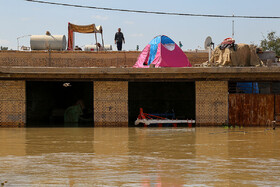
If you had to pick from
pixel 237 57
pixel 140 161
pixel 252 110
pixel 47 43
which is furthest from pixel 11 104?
pixel 140 161

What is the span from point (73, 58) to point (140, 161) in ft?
54.4

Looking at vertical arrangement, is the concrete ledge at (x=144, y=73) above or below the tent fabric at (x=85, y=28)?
below

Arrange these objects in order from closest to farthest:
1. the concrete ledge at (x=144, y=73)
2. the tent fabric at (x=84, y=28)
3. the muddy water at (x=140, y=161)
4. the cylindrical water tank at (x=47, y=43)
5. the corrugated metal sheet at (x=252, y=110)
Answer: the muddy water at (x=140, y=161) < the concrete ledge at (x=144, y=73) < the corrugated metal sheet at (x=252, y=110) < the cylindrical water tank at (x=47, y=43) < the tent fabric at (x=84, y=28)

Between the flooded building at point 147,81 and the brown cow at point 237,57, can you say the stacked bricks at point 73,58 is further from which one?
the brown cow at point 237,57

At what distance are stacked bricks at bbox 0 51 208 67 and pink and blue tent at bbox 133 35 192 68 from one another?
3.62ft

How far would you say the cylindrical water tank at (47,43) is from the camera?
26438 millimetres

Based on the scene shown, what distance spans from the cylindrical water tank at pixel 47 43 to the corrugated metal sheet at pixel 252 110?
10.9m

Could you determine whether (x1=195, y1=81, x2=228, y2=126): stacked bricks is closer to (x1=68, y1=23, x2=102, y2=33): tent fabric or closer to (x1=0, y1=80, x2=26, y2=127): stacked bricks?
(x1=0, y1=80, x2=26, y2=127): stacked bricks

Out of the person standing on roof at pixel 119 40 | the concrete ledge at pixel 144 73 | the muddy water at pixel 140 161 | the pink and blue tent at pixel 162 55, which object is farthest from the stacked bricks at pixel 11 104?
the person standing on roof at pixel 119 40

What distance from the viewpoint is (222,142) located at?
14.1 m

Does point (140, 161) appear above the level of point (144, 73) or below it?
below

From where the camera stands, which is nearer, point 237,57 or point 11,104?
point 11,104

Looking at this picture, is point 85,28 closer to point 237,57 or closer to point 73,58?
point 73,58

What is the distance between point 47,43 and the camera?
26406 mm
